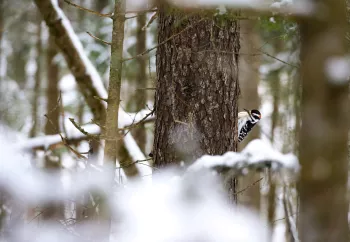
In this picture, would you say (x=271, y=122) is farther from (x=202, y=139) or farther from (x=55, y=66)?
(x=202, y=139)

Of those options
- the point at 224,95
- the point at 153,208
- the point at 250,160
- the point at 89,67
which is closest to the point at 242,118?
the point at 89,67

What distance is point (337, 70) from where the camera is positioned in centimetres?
155

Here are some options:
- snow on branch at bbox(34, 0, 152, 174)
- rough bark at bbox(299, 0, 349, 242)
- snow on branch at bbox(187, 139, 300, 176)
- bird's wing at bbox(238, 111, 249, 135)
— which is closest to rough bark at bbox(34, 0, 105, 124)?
snow on branch at bbox(34, 0, 152, 174)

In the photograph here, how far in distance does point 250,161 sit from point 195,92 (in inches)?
67.6

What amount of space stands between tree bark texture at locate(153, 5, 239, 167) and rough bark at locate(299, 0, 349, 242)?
198cm

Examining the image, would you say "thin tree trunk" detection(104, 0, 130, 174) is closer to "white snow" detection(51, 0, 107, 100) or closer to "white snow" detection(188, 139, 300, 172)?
"white snow" detection(188, 139, 300, 172)

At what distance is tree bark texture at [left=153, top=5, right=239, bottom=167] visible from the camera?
3.58m

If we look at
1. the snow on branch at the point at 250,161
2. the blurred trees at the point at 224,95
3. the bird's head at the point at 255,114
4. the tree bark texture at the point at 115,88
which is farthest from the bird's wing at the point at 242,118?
the snow on branch at the point at 250,161

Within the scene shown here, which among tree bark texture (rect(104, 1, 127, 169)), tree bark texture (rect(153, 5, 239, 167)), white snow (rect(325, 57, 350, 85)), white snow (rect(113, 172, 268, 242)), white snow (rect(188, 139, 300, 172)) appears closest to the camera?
white snow (rect(325, 57, 350, 85))

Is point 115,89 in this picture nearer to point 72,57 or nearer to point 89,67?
point 89,67

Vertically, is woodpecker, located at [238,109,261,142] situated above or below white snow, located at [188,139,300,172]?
above

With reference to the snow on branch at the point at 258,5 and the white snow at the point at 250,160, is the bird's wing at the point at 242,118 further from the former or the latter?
the white snow at the point at 250,160

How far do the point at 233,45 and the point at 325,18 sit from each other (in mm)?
2197

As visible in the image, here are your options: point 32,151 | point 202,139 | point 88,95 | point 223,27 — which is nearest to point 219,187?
point 202,139
